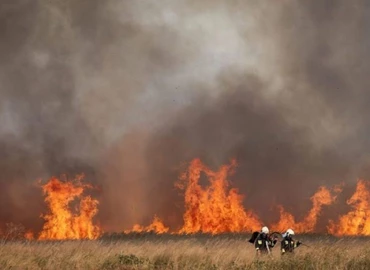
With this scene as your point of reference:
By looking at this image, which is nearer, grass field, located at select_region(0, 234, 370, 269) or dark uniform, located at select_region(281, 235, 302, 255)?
grass field, located at select_region(0, 234, 370, 269)

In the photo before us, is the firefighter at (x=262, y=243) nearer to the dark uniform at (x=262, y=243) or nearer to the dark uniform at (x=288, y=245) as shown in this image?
the dark uniform at (x=262, y=243)

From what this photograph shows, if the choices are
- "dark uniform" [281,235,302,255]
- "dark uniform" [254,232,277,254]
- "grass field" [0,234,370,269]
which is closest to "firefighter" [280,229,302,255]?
"dark uniform" [281,235,302,255]

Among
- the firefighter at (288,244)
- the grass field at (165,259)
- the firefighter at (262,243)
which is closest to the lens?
the grass field at (165,259)

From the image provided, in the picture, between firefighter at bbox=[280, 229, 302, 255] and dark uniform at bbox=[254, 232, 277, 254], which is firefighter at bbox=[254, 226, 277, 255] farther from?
firefighter at bbox=[280, 229, 302, 255]

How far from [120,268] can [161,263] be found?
1.84m

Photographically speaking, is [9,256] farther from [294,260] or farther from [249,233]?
[249,233]

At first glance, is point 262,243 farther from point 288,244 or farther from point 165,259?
point 165,259

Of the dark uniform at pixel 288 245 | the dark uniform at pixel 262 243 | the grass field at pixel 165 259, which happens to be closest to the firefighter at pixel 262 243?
the dark uniform at pixel 262 243

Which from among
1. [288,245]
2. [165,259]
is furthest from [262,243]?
[165,259]

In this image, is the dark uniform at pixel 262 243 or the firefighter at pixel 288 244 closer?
the firefighter at pixel 288 244

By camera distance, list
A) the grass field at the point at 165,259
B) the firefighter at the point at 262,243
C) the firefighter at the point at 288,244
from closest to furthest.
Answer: the grass field at the point at 165,259 < the firefighter at the point at 288,244 < the firefighter at the point at 262,243

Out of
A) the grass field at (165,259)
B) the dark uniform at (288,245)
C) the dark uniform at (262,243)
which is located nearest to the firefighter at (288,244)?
the dark uniform at (288,245)

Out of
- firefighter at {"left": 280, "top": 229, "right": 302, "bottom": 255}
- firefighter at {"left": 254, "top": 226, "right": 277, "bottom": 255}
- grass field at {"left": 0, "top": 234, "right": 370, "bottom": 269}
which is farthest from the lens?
firefighter at {"left": 254, "top": 226, "right": 277, "bottom": 255}

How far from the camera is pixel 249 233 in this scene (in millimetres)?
42875
